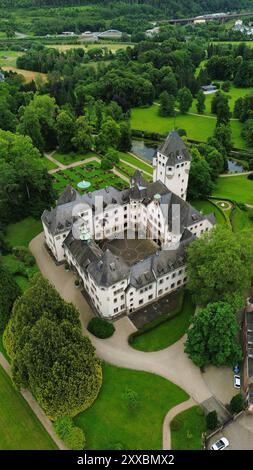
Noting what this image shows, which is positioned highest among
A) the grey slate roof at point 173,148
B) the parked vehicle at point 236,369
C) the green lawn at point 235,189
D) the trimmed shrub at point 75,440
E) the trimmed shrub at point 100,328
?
the grey slate roof at point 173,148

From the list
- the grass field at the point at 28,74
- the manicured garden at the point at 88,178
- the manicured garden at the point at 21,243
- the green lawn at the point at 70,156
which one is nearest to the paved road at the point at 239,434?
the manicured garden at the point at 21,243

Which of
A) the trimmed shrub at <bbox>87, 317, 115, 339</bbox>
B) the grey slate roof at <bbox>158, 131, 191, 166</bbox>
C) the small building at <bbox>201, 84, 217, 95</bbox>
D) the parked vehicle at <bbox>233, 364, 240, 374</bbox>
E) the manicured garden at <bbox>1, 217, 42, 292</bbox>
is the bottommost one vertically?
the parked vehicle at <bbox>233, 364, 240, 374</bbox>

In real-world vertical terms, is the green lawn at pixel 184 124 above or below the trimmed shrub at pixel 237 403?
above

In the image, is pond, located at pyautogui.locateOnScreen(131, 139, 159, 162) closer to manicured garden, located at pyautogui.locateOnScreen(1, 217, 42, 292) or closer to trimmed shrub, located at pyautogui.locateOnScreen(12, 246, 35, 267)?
manicured garden, located at pyautogui.locateOnScreen(1, 217, 42, 292)

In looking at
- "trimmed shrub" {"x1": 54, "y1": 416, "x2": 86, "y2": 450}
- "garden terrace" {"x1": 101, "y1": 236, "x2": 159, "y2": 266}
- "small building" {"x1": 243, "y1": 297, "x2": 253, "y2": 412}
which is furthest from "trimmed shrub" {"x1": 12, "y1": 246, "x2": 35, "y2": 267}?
"small building" {"x1": 243, "y1": 297, "x2": 253, "y2": 412}

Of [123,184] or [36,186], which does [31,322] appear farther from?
[123,184]

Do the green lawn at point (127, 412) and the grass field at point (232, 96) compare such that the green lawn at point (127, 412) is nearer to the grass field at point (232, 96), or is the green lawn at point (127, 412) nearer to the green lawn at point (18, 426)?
the green lawn at point (18, 426)

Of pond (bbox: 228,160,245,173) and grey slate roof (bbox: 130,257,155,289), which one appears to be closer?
grey slate roof (bbox: 130,257,155,289)

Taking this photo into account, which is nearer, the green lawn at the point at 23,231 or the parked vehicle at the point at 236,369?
the parked vehicle at the point at 236,369
